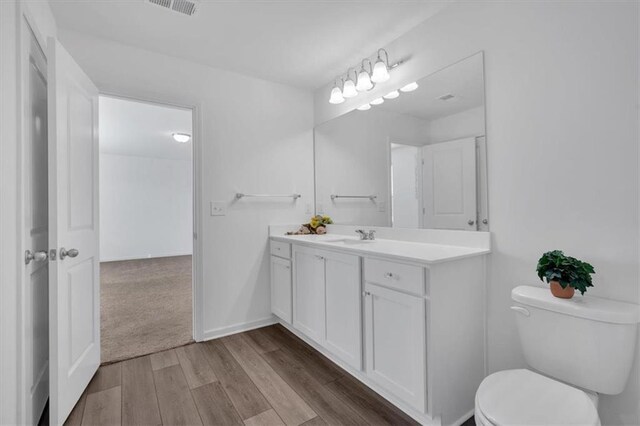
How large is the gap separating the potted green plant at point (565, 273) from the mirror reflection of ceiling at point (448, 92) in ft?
3.02

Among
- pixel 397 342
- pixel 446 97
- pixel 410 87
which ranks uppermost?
pixel 410 87

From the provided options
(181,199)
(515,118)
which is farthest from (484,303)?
(181,199)

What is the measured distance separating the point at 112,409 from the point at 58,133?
145 centimetres

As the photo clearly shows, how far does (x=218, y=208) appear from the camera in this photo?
102 inches

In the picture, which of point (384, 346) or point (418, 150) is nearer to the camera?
point (384, 346)

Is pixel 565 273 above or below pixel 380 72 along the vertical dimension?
below

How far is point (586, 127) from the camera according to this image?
4.36 ft

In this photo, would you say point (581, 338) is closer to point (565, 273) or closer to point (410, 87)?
point (565, 273)

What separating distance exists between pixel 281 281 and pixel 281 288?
6cm

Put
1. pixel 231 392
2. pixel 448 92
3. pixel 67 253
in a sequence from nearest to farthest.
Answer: pixel 67 253, pixel 231 392, pixel 448 92

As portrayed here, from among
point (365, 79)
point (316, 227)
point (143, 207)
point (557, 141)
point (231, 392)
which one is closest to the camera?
point (557, 141)

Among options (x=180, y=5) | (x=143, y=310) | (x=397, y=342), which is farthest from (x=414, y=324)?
(x=143, y=310)

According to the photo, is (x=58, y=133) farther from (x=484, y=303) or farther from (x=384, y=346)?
(x=484, y=303)

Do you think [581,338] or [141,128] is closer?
[581,338]
